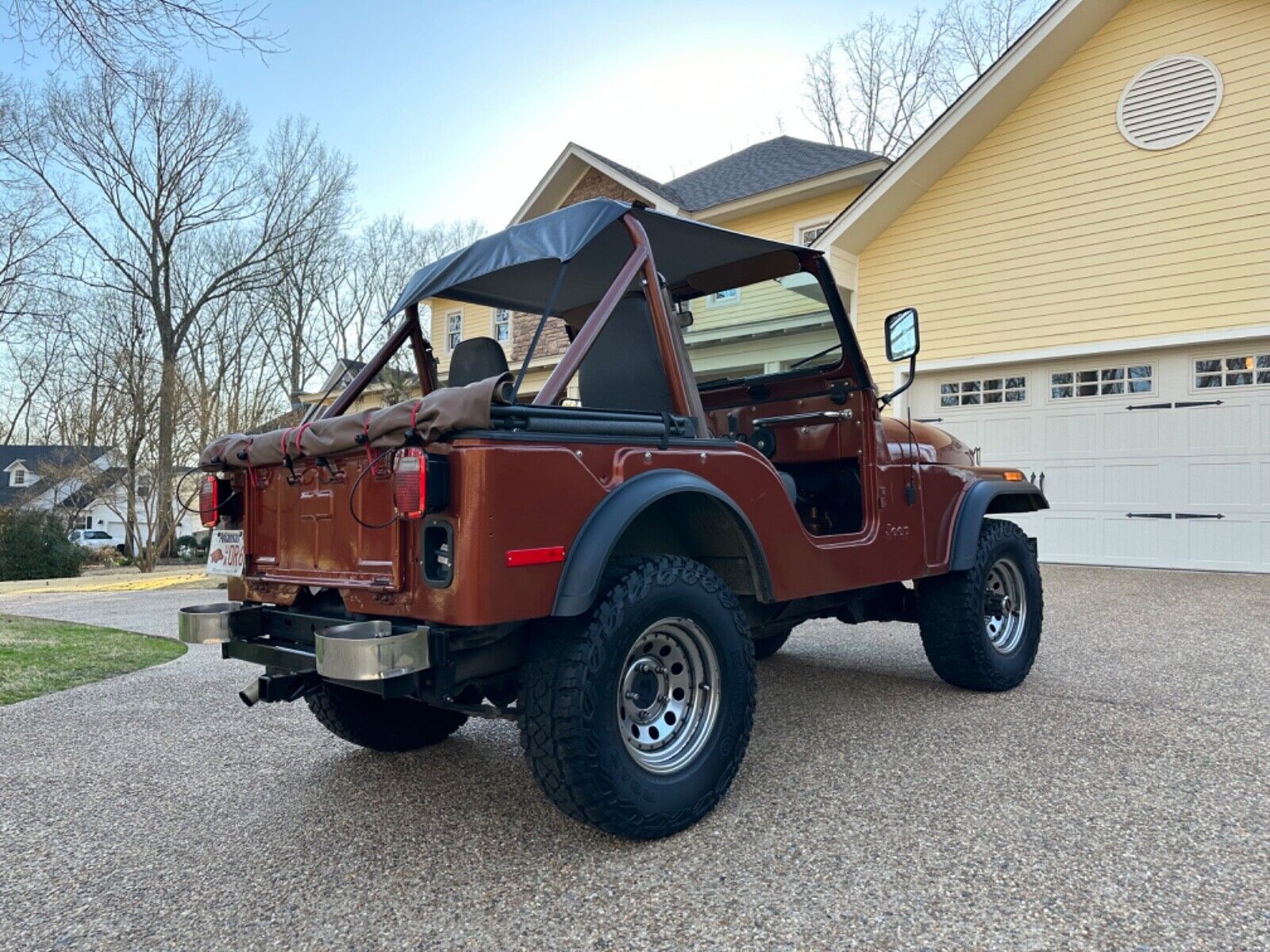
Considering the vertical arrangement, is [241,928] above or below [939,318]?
below

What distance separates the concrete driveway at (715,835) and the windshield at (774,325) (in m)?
1.72

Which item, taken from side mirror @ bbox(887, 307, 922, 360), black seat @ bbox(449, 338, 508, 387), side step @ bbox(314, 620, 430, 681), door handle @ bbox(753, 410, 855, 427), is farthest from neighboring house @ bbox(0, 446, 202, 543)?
side step @ bbox(314, 620, 430, 681)

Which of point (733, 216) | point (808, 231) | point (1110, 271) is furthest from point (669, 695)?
point (733, 216)

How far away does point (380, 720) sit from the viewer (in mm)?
3490

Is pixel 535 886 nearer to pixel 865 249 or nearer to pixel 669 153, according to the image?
pixel 865 249

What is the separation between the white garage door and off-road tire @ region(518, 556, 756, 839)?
6.66m

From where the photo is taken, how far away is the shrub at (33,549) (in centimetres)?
1523

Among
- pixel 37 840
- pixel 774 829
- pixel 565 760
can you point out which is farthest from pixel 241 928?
pixel 774 829

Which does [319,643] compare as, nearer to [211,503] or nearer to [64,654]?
[211,503]

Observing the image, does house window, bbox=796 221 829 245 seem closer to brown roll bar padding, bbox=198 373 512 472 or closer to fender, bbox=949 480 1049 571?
fender, bbox=949 480 1049 571

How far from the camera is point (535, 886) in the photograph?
7.73ft

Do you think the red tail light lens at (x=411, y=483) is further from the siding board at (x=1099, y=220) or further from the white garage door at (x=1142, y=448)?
the siding board at (x=1099, y=220)

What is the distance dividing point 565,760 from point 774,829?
790 millimetres

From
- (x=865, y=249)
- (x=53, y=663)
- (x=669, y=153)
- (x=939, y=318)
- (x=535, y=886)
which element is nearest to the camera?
(x=535, y=886)
